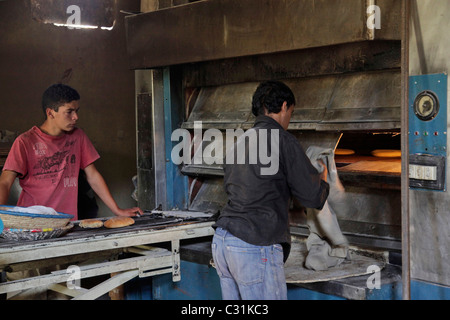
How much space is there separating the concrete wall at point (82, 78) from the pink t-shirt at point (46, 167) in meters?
2.78

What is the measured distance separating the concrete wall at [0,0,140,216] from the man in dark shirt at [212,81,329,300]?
4.05 metres

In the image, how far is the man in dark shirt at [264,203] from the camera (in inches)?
92.4

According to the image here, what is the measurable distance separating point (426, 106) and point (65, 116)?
207 cm

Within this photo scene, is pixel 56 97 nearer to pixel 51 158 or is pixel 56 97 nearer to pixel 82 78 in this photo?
pixel 51 158

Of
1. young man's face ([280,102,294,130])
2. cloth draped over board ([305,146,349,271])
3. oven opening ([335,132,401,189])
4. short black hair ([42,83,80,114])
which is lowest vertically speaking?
cloth draped over board ([305,146,349,271])

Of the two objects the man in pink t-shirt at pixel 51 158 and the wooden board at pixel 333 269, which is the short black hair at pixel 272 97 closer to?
the wooden board at pixel 333 269

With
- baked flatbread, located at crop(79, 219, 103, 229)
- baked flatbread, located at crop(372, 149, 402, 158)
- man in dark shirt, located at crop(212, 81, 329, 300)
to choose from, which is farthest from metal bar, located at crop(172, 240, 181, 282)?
baked flatbread, located at crop(372, 149, 402, 158)

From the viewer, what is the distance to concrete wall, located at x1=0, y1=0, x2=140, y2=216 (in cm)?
598

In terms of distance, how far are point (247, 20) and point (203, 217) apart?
1196mm

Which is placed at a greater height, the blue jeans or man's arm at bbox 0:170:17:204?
man's arm at bbox 0:170:17:204

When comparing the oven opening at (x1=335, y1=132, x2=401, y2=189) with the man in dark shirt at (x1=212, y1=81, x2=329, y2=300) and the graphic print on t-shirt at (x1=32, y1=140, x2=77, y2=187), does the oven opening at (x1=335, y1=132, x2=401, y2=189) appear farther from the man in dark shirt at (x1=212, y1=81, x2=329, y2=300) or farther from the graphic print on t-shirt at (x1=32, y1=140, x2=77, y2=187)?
the graphic print on t-shirt at (x1=32, y1=140, x2=77, y2=187)

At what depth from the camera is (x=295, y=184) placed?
7.74ft
